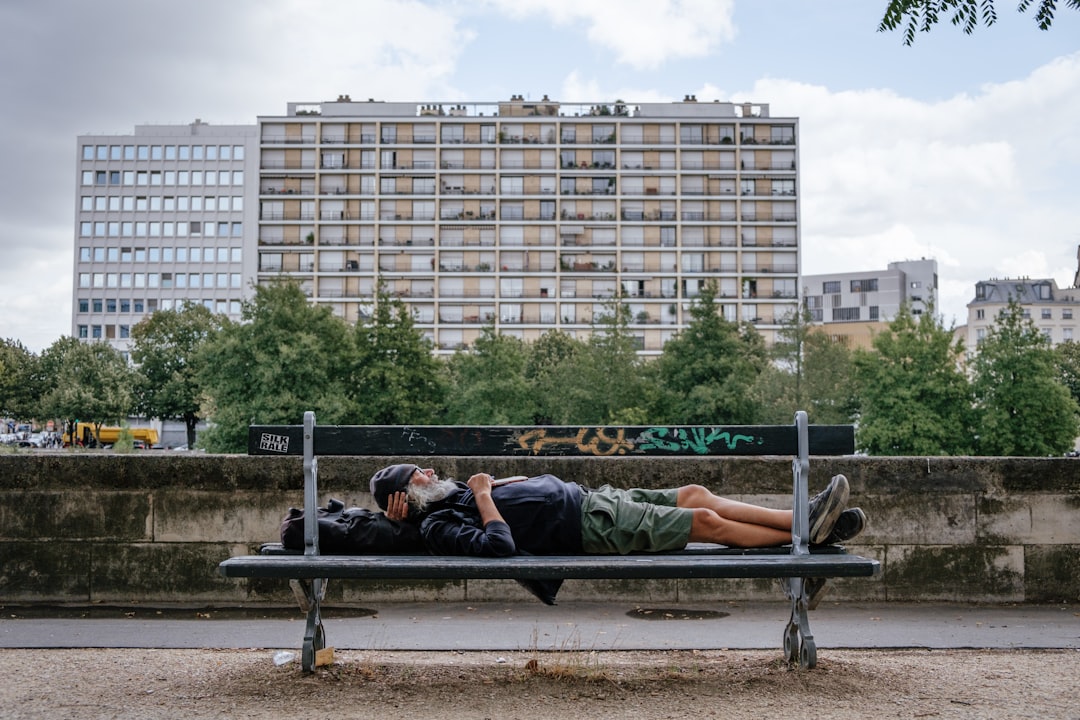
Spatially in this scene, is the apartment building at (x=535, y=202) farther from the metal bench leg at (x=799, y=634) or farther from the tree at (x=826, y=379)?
the metal bench leg at (x=799, y=634)

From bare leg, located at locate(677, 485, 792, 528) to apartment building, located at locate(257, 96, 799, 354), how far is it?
96624 mm

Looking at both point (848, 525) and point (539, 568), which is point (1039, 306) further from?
point (539, 568)

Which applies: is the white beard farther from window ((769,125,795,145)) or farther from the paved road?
window ((769,125,795,145))

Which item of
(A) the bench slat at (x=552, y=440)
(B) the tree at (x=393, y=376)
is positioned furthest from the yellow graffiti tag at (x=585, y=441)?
(B) the tree at (x=393, y=376)

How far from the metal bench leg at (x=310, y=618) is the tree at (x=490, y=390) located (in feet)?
171

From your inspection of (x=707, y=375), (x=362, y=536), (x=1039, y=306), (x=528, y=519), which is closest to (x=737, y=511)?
(x=528, y=519)

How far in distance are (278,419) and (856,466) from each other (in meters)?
47.6

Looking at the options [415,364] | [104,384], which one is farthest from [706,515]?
[104,384]

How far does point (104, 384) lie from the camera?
244ft

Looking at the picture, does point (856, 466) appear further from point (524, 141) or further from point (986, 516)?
point (524, 141)

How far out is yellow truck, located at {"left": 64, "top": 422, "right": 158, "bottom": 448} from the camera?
8144 centimetres

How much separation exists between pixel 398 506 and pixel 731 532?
1677 mm

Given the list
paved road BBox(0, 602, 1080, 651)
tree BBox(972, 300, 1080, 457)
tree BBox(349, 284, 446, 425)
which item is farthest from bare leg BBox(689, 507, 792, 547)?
tree BBox(349, 284, 446, 425)

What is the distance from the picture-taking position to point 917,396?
163 feet
